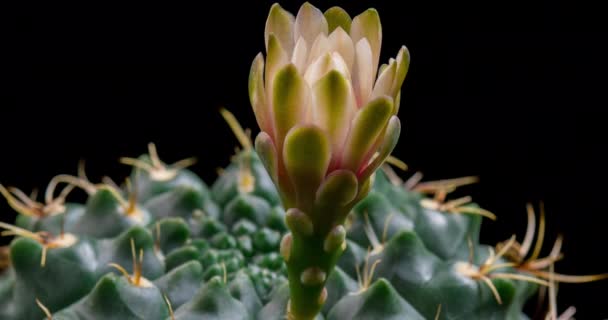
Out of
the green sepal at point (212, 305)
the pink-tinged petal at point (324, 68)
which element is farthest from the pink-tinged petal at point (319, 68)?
the green sepal at point (212, 305)

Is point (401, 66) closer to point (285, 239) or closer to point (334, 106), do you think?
point (334, 106)

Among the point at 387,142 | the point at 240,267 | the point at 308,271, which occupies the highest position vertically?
the point at 387,142

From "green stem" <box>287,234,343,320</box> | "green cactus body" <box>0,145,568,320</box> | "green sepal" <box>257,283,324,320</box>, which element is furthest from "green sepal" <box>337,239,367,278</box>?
"green stem" <box>287,234,343,320</box>

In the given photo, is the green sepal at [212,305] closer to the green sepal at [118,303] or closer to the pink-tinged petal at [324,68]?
the green sepal at [118,303]

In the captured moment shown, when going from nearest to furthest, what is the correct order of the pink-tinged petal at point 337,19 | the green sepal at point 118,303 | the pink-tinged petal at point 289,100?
the pink-tinged petal at point 289,100, the pink-tinged petal at point 337,19, the green sepal at point 118,303

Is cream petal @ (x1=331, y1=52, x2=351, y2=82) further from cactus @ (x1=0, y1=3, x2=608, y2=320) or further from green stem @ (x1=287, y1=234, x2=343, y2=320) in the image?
green stem @ (x1=287, y1=234, x2=343, y2=320)

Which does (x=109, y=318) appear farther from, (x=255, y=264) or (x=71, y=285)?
(x=255, y=264)

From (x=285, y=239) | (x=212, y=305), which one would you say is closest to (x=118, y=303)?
(x=212, y=305)

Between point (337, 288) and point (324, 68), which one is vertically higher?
point (324, 68)
